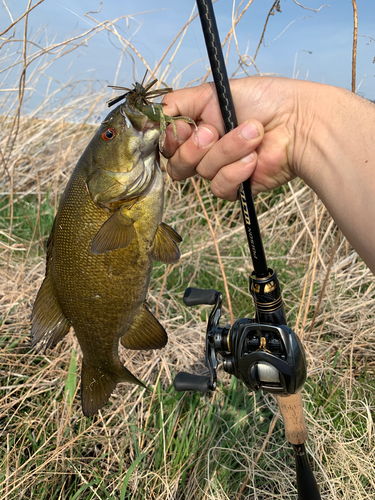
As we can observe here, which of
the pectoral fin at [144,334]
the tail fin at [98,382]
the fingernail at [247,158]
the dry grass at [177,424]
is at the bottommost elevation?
the dry grass at [177,424]

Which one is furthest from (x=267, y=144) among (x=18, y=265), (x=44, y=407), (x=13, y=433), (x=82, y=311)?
(x=18, y=265)

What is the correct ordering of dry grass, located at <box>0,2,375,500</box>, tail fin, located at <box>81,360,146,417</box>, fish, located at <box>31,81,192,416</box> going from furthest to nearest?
dry grass, located at <box>0,2,375,500</box> < tail fin, located at <box>81,360,146,417</box> < fish, located at <box>31,81,192,416</box>

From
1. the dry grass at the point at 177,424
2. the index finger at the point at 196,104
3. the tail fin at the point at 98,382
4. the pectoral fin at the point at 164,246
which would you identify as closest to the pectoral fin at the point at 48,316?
the tail fin at the point at 98,382

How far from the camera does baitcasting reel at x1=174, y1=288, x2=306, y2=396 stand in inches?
50.0

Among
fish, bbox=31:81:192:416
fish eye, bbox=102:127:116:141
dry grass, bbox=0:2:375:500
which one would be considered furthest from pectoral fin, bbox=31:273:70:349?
dry grass, bbox=0:2:375:500

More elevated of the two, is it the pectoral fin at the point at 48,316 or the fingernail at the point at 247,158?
the fingernail at the point at 247,158

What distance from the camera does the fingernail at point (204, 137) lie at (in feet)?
5.15

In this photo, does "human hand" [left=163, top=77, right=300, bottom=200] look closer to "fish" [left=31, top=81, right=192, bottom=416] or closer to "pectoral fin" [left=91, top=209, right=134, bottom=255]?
"fish" [left=31, top=81, right=192, bottom=416]

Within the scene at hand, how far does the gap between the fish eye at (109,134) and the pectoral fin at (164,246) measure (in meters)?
0.35

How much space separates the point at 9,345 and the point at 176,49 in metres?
2.13

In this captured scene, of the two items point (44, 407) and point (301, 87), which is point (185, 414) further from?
point (301, 87)

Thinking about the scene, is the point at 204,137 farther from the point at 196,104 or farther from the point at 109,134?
the point at 109,134

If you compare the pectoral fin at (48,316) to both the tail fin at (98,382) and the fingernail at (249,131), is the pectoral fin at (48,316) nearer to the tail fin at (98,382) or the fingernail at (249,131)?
the tail fin at (98,382)

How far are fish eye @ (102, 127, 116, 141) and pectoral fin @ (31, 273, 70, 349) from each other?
1.70ft
